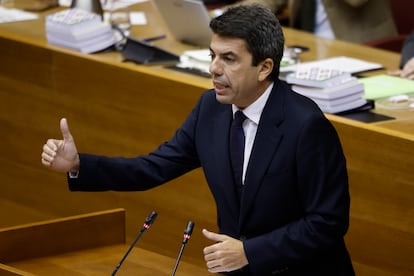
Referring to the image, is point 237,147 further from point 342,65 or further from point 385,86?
point 342,65

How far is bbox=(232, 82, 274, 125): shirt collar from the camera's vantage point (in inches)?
108

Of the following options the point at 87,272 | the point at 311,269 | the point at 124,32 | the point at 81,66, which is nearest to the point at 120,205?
the point at 81,66

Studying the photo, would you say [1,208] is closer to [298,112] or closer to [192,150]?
[192,150]

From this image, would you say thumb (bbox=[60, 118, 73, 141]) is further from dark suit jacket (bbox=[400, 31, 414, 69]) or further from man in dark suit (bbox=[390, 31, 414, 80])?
dark suit jacket (bbox=[400, 31, 414, 69])

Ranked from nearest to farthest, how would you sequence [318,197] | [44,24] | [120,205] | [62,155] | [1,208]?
[318,197] < [62,155] < [120,205] < [1,208] < [44,24]

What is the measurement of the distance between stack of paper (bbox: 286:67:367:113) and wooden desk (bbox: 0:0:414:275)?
0.39ft

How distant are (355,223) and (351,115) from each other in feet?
1.29

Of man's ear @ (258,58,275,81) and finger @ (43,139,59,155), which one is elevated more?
man's ear @ (258,58,275,81)

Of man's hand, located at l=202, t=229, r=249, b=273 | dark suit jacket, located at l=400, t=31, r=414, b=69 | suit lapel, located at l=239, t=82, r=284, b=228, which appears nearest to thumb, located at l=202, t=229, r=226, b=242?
man's hand, located at l=202, t=229, r=249, b=273

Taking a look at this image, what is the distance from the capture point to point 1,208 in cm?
480

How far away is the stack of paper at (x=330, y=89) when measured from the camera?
3809 mm

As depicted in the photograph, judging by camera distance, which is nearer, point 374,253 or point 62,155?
point 62,155

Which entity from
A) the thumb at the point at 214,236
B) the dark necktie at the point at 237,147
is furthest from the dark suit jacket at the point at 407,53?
the thumb at the point at 214,236

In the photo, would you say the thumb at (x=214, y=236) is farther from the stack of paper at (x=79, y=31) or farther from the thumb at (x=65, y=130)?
the stack of paper at (x=79, y=31)
